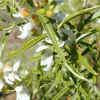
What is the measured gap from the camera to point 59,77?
2.94 feet

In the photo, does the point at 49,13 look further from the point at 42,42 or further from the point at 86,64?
the point at 86,64

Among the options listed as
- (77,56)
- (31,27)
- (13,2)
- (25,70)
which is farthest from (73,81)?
(13,2)

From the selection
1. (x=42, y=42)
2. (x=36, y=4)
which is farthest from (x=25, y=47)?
(x=36, y=4)

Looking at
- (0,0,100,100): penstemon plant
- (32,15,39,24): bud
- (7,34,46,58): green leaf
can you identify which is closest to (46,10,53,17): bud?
(0,0,100,100): penstemon plant

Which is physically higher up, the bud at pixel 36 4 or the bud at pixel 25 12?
the bud at pixel 36 4

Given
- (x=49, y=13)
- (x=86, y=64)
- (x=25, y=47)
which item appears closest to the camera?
(x=25, y=47)

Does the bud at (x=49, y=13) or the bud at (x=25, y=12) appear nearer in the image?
the bud at (x=25, y=12)

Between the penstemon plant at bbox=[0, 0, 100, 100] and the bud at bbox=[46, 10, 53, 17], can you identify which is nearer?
the penstemon plant at bbox=[0, 0, 100, 100]

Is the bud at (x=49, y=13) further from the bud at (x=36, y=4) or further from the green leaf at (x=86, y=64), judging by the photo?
the green leaf at (x=86, y=64)

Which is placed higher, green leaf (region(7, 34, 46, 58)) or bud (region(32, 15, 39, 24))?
bud (region(32, 15, 39, 24))

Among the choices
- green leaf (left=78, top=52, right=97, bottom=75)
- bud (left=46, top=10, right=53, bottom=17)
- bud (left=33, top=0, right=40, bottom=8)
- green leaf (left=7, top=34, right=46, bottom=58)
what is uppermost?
bud (left=33, top=0, right=40, bottom=8)

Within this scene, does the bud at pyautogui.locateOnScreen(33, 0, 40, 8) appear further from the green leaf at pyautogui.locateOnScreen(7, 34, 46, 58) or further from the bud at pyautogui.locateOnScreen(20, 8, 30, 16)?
the green leaf at pyautogui.locateOnScreen(7, 34, 46, 58)

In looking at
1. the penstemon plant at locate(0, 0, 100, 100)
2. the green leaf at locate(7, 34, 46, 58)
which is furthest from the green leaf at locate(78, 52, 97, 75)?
the green leaf at locate(7, 34, 46, 58)

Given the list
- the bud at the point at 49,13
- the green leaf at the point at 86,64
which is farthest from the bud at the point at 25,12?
the green leaf at the point at 86,64
